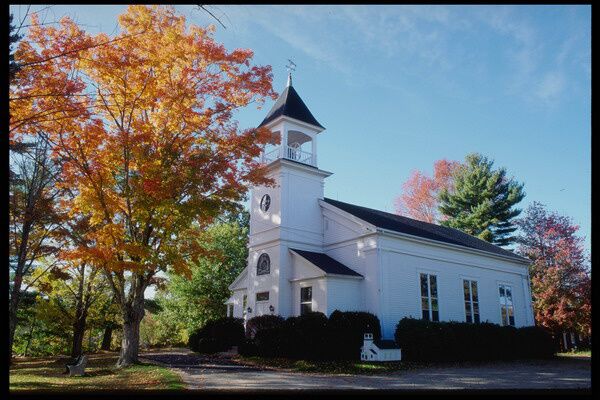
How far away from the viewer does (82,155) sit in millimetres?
15367

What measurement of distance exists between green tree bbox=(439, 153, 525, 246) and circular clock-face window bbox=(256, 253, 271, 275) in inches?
1129

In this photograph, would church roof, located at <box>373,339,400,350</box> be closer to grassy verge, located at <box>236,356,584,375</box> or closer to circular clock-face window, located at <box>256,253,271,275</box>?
grassy verge, located at <box>236,356,584,375</box>

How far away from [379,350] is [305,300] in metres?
4.63

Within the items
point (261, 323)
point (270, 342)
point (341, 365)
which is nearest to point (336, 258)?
point (261, 323)

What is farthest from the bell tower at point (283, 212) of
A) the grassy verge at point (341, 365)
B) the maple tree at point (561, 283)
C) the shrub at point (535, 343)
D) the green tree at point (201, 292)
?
the maple tree at point (561, 283)

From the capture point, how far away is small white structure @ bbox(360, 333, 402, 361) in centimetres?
1828

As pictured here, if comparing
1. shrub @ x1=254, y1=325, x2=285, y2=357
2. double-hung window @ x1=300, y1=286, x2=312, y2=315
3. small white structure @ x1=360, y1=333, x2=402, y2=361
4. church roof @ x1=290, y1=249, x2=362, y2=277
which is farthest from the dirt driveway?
double-hung window @ x1=300, y1=286, x2=312, y2=315

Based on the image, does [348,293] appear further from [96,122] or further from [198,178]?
[96,122]

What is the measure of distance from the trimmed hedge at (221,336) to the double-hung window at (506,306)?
16.3 meters

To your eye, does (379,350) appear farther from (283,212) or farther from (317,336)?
(283,212)

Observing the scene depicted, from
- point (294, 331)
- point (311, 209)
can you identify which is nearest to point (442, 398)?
point (294, 331)

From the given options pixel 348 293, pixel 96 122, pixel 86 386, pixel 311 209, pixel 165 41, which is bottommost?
pixel 86 386

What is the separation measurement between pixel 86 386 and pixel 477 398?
11.3 m

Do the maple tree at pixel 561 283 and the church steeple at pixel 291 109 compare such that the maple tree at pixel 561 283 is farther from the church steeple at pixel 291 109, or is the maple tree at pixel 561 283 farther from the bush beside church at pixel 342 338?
the church steeple at pixel 291 109
